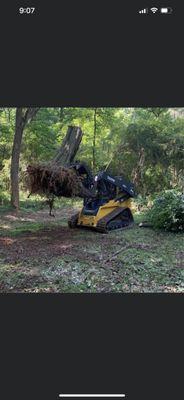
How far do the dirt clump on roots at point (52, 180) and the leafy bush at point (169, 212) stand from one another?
1750mm

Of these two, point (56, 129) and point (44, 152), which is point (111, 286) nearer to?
point (44, 152)

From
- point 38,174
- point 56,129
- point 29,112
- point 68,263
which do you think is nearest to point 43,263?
point 68,263

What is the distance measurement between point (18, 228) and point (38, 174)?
118 cm

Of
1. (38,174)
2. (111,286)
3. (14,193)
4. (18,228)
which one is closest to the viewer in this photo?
(111,286)

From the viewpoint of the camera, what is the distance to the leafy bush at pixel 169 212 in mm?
7312

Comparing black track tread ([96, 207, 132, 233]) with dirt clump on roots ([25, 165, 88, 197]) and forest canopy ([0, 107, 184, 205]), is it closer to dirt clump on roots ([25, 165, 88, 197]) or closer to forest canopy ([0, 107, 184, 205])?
dirt clump on roots ([25, 165, 88, 197])

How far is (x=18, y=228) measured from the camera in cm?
731

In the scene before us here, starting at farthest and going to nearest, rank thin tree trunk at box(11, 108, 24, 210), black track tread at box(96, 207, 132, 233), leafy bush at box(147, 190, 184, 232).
Result: thin tree trunk at box(11, 108, 24, 210), black track tread at box(96, 207, 132, 233), leafy bush at box(147, 190, 184, 232)

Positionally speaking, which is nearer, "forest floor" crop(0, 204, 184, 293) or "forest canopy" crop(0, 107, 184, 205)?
"forest floor" crop(0, 204, 184, 293)

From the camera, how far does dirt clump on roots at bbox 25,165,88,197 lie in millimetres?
6777

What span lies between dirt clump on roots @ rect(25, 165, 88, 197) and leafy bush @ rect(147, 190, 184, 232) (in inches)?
68.9
